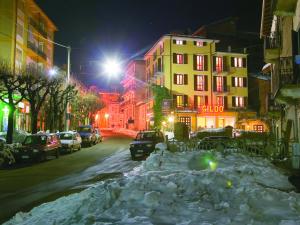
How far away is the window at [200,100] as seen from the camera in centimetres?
6072

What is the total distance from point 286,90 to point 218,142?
21.6 ft

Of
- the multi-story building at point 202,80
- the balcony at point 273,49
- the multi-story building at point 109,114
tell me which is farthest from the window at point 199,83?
the multi-story building at point 109,114

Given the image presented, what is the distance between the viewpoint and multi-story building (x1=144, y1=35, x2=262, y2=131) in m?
59.2

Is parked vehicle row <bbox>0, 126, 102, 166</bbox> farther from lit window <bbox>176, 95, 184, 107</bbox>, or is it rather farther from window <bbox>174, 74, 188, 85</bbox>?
window <bbox>174, 74, 188, 85</bbox>

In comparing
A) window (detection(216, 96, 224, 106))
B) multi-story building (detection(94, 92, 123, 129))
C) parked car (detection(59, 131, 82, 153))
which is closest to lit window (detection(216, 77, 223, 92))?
window (detection(216, 96, 224, 106))

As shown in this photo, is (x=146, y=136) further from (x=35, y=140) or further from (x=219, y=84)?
(x=219, y=84)

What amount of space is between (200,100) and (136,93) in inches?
882

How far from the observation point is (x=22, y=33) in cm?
4422

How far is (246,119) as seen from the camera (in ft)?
200

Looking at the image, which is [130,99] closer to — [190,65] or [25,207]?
[190,65]

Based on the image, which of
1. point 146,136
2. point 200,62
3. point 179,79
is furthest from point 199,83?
point 146,136

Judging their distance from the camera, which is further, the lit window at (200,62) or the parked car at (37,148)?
the lit window at (200,62)

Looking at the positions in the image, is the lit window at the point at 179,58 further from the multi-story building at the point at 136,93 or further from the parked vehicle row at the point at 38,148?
the parked vehicle row at the point at 38,148

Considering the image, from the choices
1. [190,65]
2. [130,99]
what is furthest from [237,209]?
[130,99]
